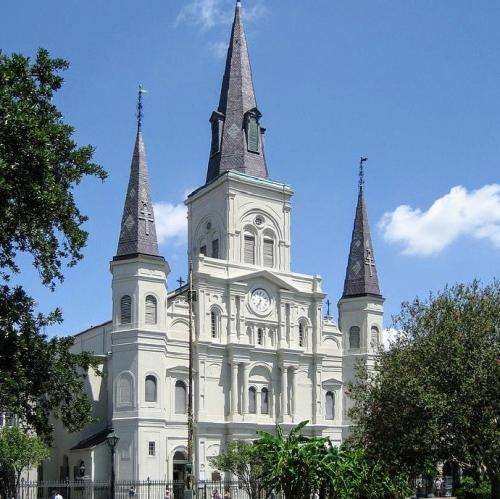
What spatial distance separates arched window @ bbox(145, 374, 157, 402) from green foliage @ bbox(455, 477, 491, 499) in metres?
21.0

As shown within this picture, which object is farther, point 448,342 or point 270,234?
point 270,234

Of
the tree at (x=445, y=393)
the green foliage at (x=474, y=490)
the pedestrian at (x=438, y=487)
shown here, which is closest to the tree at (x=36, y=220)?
the tree at (x=445, y=393)

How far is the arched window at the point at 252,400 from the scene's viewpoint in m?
59.5

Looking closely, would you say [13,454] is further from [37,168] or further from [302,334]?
[37,168]

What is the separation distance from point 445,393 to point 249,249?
31799 mm

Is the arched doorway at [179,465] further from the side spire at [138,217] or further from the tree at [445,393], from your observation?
the tree at [445,393]

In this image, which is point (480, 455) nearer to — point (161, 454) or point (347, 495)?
point (347, 495)

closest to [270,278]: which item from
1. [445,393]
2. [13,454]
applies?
[13,454]

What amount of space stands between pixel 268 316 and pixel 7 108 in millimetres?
41717

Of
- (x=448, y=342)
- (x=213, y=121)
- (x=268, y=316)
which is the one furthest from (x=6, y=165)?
(x=213, y=121)

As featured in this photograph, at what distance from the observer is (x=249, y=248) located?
207ft

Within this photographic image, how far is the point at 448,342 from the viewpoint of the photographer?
1302 inches

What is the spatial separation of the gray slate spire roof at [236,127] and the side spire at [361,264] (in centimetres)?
879

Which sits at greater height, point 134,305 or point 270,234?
point 270,234
